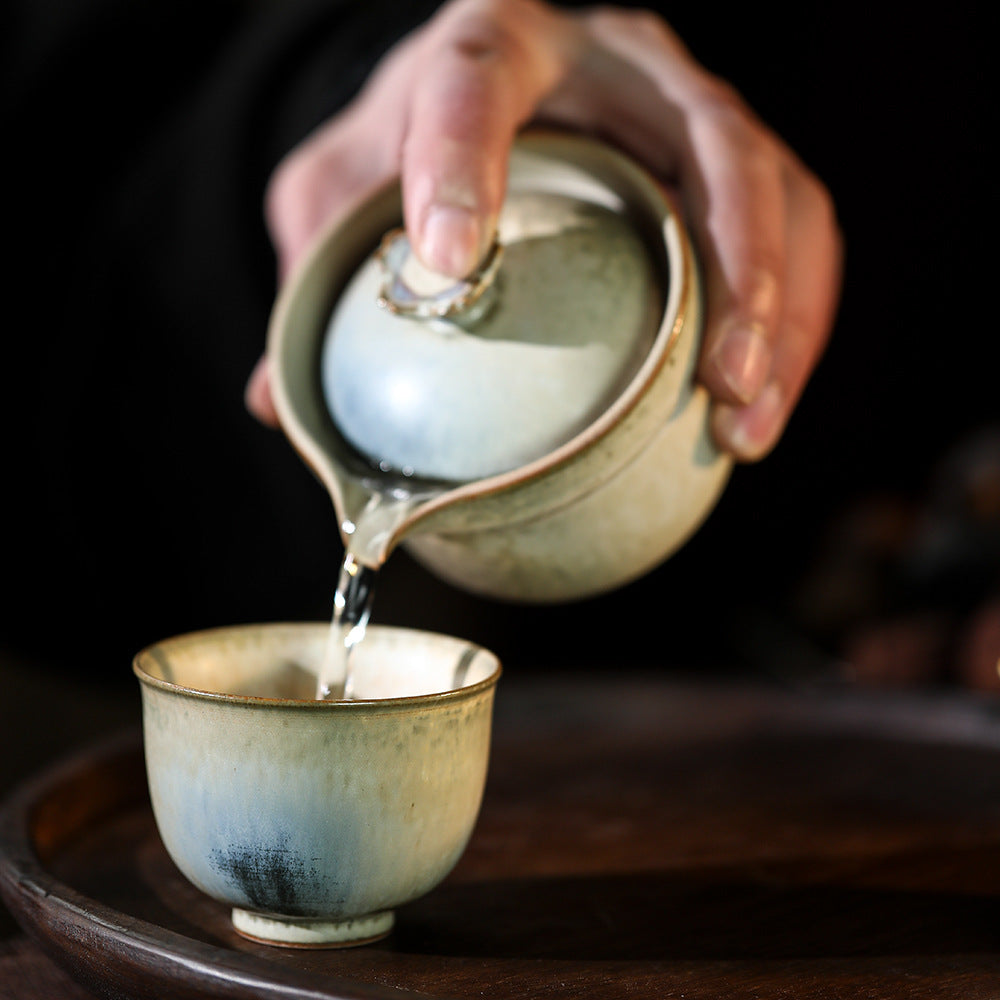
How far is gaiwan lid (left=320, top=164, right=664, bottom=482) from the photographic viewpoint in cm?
55

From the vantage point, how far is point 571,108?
0.80m

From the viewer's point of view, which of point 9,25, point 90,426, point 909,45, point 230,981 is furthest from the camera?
point 909,45

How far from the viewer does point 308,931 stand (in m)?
0.51

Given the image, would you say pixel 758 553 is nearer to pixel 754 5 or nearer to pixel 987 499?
pixel 987 499

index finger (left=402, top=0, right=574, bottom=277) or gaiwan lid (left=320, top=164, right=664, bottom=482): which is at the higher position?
index finger (left=402, top=0, right=574, bottom=277)

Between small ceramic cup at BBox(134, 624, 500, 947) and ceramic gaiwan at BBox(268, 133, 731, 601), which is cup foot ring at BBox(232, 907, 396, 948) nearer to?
small ceramic cup at BBox(134, 624, 500, 947)

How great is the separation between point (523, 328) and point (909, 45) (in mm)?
1411

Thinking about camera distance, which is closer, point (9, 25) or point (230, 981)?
point (230, 981)

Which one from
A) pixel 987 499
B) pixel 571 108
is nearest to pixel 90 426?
pixel 571 108

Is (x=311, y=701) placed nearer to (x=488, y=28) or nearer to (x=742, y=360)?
(x=742, y=360)

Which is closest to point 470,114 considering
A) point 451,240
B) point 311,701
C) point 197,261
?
point 451,240

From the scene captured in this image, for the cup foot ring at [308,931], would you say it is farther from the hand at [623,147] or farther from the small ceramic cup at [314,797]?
the hand at [623,147]

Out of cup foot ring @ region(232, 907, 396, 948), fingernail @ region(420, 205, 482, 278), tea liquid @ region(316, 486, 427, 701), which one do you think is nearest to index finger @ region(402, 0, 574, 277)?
fingernail @ region(420, 205, 482, 278)

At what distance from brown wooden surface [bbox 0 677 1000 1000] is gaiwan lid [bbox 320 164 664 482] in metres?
0.23
